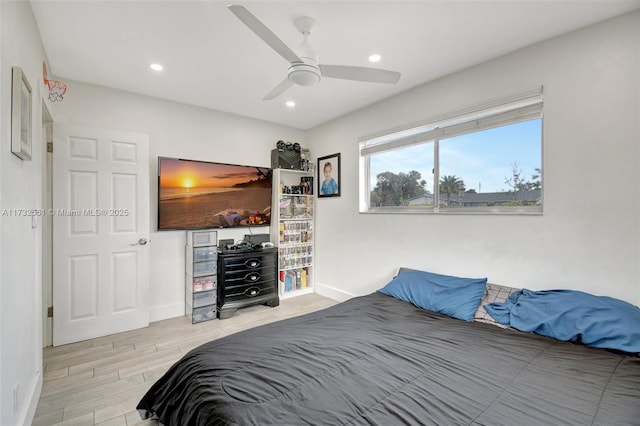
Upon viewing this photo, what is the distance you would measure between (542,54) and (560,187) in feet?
3.54

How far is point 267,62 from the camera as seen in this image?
8.82ft

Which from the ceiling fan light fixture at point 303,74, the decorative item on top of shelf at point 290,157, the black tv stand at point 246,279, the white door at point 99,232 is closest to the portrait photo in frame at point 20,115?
the white door at point 99,232

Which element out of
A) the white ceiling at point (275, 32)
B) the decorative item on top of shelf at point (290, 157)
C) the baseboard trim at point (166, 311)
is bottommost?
the baseboard trim at point (166, 311)

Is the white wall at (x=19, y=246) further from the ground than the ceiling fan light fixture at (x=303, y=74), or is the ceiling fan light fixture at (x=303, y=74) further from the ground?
the ceiling fan light fixture at (x=303, y=74)

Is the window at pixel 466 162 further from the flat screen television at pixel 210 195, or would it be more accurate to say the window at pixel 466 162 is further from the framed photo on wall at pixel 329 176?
the flat screen television at pixel 210 195

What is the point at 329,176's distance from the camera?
4434mm

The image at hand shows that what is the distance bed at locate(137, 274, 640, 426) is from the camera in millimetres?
1190

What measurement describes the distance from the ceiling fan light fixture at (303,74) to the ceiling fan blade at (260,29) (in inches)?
1.9

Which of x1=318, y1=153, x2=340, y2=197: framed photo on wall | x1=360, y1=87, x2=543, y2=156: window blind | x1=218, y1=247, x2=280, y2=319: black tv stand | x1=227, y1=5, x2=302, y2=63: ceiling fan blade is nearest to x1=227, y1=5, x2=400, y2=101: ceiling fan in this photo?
x1=227, y1=5, x2=302, y2=63: ceiling fan blade

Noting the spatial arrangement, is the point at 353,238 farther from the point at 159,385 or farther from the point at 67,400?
the point at 67,400

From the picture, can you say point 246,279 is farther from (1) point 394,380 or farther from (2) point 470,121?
(2) point 470,121

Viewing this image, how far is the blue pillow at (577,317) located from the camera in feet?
5.74

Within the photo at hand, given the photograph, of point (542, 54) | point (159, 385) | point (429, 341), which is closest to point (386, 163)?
point (542, 54)

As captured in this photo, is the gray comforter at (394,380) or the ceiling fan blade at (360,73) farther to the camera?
the ceiling fan blade at (360,73)
